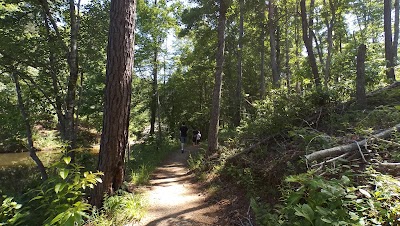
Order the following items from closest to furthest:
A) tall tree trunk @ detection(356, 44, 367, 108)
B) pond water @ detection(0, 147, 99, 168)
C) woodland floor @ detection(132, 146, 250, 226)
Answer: woodland floor @ detection(132, 146, 250, 226) < tall tree trunk @ detection(356, 44, 367, 108) < pond water @ detection(0, 147, 99, 168)

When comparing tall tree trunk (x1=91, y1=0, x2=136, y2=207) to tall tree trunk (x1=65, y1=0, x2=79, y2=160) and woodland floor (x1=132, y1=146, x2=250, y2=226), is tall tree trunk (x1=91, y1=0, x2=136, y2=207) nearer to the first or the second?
woodland floor (x1=132, y1=146, x2=250, y2=226)

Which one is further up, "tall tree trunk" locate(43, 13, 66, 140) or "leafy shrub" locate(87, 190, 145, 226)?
"tall tree trunk" locate(43, 13, 66, 140)

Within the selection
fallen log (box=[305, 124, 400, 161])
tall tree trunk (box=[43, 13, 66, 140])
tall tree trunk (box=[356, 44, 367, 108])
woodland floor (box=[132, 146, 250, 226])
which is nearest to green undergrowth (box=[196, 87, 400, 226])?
fallen log (box=[305, 124, 400, 161])

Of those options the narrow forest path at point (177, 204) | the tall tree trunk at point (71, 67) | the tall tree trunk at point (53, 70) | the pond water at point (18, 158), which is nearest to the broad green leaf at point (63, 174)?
the narrow forest path at point (177, 204)

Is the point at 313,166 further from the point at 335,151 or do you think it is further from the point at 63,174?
the point at 63,174

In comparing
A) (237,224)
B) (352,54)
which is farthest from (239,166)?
(352,54)

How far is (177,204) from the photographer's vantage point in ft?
17.8

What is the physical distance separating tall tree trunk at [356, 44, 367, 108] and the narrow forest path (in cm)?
416

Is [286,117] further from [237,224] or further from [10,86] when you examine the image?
[10,86]

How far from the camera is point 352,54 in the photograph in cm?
827

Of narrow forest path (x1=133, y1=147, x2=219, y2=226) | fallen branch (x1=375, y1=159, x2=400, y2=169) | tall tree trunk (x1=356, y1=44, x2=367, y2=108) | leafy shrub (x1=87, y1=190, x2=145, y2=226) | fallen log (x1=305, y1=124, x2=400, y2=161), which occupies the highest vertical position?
tall tree trunk (x1=356, y1=44, x2=367, y2=108)

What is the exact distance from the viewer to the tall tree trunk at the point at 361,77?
5.28m

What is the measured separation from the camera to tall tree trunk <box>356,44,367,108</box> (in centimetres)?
528

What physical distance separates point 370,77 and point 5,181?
578 inches
